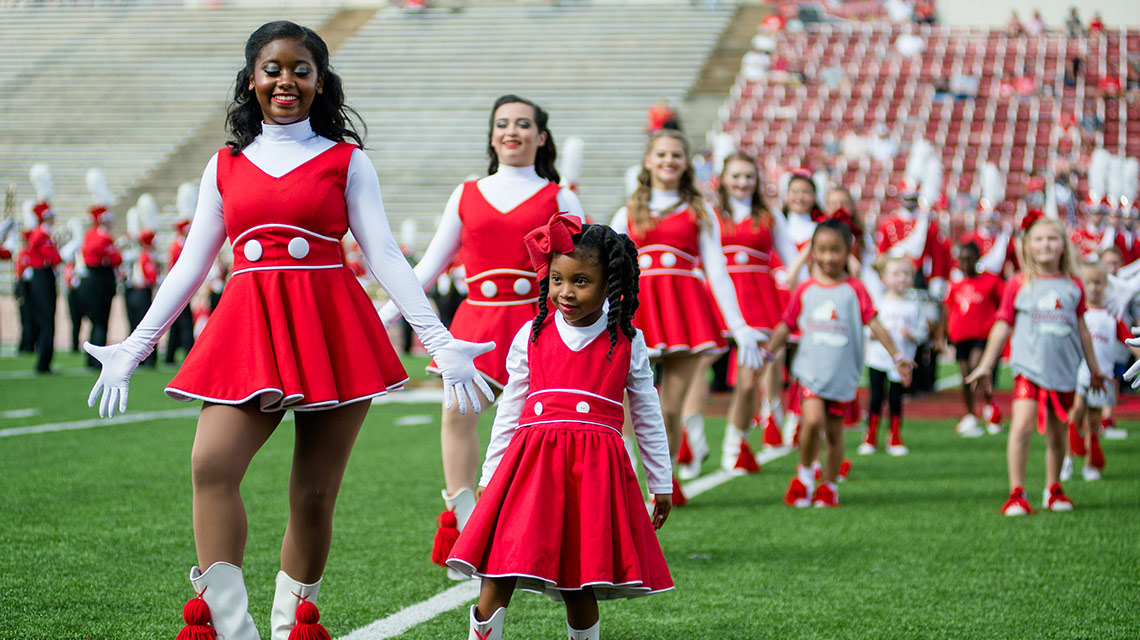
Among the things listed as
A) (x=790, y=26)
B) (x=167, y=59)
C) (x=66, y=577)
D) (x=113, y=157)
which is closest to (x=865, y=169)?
(x=790, y=26)

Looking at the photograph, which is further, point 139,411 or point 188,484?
point 139,411

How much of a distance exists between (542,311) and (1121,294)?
5.25 metres

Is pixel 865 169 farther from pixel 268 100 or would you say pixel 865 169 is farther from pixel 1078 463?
pixel 268 100

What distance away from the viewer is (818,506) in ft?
20.9

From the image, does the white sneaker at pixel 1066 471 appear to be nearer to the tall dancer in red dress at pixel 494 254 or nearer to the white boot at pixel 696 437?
the white boot at pixel 696 437

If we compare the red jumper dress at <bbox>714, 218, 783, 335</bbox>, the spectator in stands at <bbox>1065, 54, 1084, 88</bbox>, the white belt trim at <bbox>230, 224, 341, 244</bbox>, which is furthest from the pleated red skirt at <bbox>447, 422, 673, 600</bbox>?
the spectator in stands at <bbox>1065, 54, 1084, 88</bbox>

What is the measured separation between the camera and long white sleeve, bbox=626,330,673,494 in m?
3.42

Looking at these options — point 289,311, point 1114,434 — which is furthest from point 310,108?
point 1114,434

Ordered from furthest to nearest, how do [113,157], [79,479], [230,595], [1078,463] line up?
[113,157] → [1078,463] → [79,479] → [230,595]

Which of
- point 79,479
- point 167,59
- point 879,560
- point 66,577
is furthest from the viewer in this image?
point 167,59

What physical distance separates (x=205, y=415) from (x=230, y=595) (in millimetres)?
434

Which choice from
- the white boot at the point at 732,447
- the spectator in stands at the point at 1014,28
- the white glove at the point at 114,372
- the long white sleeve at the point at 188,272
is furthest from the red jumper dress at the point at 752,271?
the spectator in stands at the point at 1014,28

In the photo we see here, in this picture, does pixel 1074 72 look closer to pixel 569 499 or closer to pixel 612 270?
pixel 612 270

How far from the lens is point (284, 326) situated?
3.16 m
